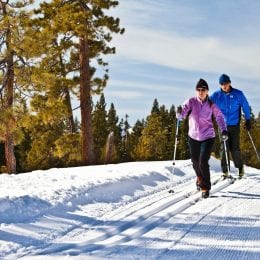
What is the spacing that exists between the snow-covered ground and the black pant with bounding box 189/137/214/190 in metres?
0.29

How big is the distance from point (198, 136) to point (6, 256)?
15.1 ft

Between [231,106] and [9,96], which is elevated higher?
[9,96]

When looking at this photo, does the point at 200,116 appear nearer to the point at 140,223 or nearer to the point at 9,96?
the point at 140,223

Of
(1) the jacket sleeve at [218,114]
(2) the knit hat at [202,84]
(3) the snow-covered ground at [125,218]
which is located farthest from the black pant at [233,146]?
(2) the knit hat at [202,84]

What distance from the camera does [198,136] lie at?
28.1ft

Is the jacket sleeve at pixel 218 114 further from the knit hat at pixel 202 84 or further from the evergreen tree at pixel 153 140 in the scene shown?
the evergreen tree at pixel 153 140

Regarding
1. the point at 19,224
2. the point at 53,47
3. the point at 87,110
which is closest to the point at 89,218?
the point at 19,224

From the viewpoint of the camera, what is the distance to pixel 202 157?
8.53m

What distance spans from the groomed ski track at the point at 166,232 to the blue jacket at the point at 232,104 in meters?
2.77

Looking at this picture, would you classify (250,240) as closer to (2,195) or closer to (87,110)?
(2,195)

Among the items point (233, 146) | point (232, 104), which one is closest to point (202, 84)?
point (232, 104)

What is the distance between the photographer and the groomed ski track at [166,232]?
16.0ft

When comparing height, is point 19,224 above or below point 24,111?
below

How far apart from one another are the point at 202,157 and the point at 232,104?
2.56 m
